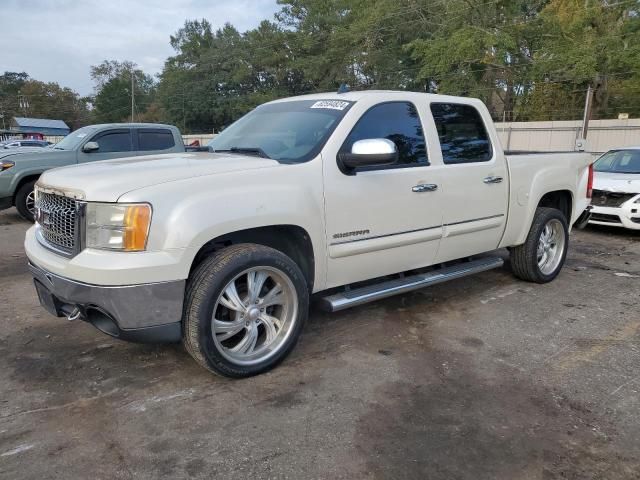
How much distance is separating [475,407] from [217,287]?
1.68 m

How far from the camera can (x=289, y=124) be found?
13.2 ft

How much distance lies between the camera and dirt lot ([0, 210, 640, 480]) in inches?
100.0

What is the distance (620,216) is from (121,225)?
8.15 meters

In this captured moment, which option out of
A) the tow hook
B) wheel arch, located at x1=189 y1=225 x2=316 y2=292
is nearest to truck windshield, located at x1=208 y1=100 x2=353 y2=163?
wheel arch, located at x1=189 y1=225 x2=316 y2=292

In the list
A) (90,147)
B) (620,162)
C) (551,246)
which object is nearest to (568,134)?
(620,162)

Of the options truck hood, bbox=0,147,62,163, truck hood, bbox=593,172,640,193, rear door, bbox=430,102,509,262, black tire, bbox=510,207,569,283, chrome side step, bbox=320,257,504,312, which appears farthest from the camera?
truck hood, bbox=0,147,62,163

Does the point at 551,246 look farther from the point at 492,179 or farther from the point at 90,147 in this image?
the point at 90,147

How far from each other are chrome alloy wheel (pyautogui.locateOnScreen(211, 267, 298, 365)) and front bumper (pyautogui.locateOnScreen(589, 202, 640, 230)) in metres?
7.10

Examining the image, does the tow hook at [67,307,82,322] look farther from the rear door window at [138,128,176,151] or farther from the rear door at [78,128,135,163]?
the rear door window at [138,128,176,151]

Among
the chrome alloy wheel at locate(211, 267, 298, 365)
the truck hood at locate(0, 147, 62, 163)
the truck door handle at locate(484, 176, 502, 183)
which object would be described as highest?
the truck door handle at locate(484, 176, 502, 183)

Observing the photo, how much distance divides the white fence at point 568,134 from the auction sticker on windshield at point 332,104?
17.3 meters

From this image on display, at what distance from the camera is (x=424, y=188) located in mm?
4062

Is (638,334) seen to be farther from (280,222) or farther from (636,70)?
(636,70)

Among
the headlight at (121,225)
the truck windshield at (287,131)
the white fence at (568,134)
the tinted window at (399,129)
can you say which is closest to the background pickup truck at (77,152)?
the truck windshield at (287,131)
